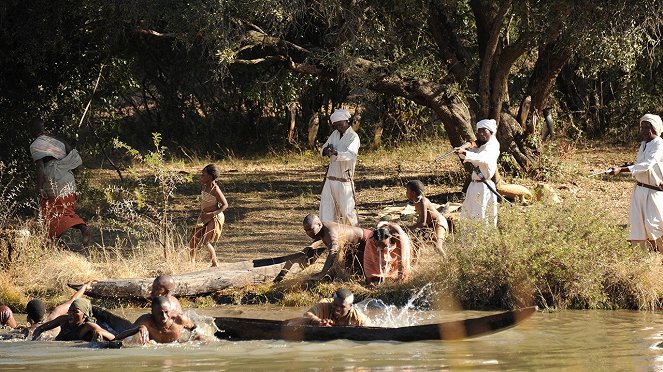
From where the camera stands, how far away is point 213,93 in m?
24.1

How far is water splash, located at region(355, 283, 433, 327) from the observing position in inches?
484

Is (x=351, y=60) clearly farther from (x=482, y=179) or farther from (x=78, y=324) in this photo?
(x=78, y=324)

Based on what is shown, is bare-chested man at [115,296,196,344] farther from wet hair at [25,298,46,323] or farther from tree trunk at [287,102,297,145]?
tree trunk at [287,102,297,145]

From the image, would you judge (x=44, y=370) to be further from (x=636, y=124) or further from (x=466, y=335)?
(x=636, y=124)

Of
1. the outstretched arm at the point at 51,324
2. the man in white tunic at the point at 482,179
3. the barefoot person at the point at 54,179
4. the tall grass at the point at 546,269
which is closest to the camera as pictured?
the outstretched arm at the point at 51,324

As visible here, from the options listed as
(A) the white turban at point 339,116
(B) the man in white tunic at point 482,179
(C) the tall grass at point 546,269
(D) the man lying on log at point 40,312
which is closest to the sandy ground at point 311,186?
(A) the white turban at point 339,116

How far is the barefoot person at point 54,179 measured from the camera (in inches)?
603

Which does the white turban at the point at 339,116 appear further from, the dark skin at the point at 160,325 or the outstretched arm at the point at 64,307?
the dark skin at the point at 160,325

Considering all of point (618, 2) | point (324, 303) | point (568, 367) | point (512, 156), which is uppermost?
point (618, 2)

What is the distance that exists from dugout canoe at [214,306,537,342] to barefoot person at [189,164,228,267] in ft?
9.06

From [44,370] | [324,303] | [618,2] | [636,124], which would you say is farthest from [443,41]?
[44,370]

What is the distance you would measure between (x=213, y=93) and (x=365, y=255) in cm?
1149

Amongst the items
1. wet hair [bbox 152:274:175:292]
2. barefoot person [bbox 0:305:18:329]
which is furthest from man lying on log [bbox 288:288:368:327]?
barefoot person [bbox 0:305:18:329]

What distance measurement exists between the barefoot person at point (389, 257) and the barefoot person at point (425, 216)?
38cm
